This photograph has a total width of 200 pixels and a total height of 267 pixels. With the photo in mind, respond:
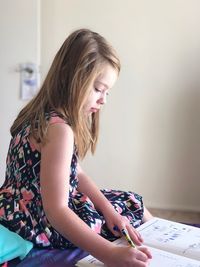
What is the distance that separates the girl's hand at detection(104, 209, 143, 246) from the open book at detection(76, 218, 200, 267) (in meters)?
0.02

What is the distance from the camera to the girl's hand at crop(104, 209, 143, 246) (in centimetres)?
97

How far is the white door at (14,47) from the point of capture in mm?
2148

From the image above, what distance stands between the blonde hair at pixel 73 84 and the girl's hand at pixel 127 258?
12.2 inches

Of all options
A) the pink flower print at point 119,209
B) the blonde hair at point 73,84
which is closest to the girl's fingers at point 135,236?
the pink flower print at point 119,209

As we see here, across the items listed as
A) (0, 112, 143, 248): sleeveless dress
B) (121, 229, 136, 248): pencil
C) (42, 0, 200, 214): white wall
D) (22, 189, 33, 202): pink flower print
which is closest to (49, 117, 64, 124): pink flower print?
(0, 112, 143, 248): sleeveless dress

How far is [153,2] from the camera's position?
226 cm

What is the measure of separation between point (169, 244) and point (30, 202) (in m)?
0.35

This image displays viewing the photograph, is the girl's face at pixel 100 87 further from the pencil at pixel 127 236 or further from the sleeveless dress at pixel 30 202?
the pencil at pixel 127 236

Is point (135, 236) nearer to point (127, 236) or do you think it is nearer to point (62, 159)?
point (127, 236)

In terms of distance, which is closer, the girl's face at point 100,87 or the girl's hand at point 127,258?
the girl's hand at point 127,258

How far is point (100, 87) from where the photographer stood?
3.31 ft

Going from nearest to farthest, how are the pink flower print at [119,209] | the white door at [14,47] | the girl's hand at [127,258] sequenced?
the girl's hand at [127,258]
the pink flower print at [119,209]
the white door at [14,47]

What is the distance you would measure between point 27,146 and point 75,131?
0.41 feet

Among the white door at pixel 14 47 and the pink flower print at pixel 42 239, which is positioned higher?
the white door at pixel 14 47
